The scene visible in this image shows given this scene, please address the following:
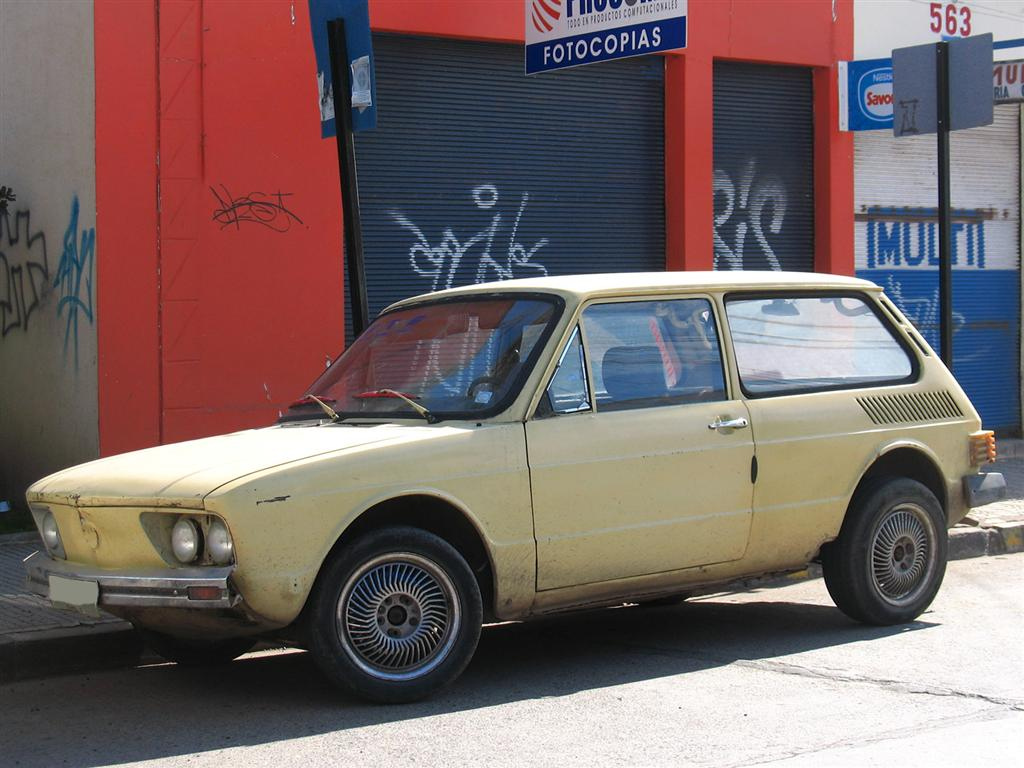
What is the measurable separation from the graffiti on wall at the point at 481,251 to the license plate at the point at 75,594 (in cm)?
625

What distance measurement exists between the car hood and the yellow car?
17mm

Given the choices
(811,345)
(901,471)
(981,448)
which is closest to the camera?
(811,345)

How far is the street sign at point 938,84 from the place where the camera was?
1002 centimetres

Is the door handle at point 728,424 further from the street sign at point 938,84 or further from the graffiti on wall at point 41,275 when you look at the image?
the graffiti on wall at point 41,275

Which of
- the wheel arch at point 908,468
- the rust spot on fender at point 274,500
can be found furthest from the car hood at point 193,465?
the wheel arch at point 908,468

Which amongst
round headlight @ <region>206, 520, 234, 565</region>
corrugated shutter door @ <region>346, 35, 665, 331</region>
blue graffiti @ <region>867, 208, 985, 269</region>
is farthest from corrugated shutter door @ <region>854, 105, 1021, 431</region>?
round headlight @ <region>206, 520, 234, 565</region>

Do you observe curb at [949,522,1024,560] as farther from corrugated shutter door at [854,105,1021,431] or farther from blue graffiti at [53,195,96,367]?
blue graffiti at [53,195,96,367]

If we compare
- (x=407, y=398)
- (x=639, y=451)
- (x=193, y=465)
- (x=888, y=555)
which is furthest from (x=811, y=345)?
(x=193, y=465)

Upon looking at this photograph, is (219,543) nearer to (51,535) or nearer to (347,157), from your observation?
(51,535)

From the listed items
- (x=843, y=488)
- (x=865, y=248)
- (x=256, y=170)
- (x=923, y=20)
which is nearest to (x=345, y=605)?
(x=843, y=488)

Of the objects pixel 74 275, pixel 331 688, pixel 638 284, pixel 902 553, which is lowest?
pixel 331 688

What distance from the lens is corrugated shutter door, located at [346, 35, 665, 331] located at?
1150 centimetres

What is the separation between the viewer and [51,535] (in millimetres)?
6051

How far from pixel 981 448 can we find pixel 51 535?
183 inches
